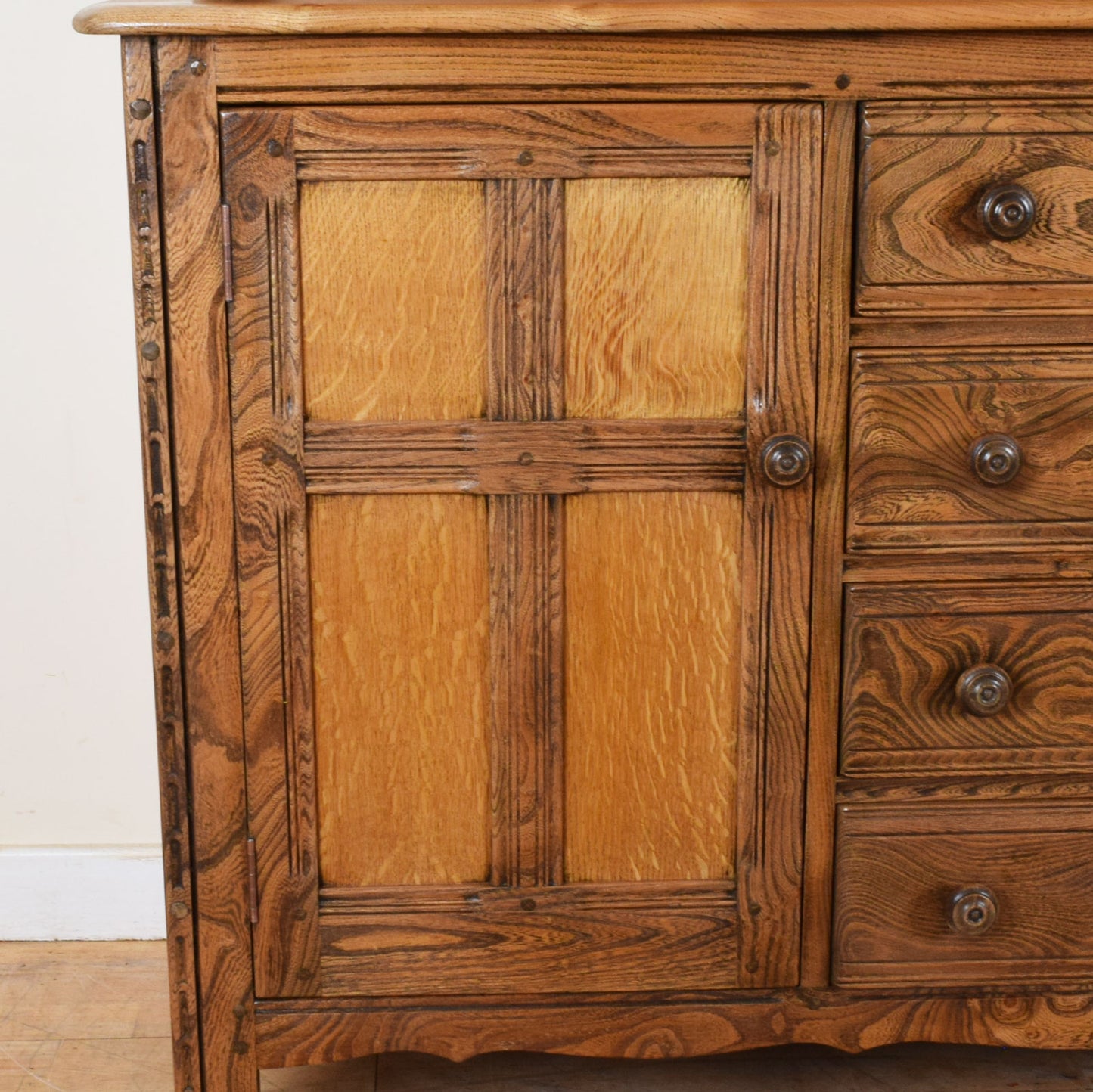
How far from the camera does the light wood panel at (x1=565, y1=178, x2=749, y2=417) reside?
48.7 inches

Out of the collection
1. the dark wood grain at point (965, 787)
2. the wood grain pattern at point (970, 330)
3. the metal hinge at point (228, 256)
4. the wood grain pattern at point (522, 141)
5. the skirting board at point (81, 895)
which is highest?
the wood grain pattern at point (522, 141)

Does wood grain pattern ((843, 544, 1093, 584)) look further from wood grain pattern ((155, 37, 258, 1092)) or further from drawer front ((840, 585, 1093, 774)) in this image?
wood grain pattern ((155, 37, 258, 1092))

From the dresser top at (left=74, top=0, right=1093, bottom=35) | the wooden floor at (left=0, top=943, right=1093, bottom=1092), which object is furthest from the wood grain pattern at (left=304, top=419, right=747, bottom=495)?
the wooden floor at (left=0, top=943, right=1093, bottom=1092)

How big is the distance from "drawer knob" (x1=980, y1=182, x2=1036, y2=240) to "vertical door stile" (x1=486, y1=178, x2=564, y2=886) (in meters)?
0.38

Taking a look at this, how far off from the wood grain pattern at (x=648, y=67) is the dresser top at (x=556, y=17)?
0.05 ft

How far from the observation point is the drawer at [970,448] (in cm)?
127

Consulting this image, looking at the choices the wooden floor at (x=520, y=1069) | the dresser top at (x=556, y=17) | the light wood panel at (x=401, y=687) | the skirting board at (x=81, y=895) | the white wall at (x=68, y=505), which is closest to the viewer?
the dresser top at (x=556, y=17)

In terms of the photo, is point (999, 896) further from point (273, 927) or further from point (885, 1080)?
point (273, 927)

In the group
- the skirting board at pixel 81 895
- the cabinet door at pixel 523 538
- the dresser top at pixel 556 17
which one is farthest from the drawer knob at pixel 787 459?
the skirting board at pixel 81 895

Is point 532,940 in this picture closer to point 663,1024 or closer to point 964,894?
point 663,1024

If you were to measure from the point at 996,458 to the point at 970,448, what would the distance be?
0.03 metres

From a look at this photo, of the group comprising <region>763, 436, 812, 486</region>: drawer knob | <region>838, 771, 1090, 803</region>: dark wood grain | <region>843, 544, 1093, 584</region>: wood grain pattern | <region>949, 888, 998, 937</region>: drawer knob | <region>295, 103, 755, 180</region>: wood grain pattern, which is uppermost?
<region>295, 103, 755, 180</region>: wood grain pattern

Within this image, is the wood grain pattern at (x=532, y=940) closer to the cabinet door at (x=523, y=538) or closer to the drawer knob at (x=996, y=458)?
the cabinet door at (x=523, y=538)

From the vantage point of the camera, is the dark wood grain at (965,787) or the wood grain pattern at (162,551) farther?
the dark wood grain at (965,787)
